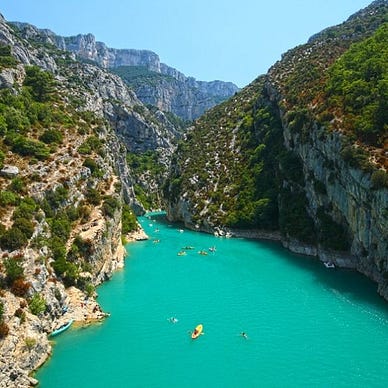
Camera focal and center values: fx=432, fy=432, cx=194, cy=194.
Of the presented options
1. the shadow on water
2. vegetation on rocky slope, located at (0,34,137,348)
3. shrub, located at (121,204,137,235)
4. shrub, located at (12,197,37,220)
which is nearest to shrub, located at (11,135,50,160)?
vegetation on rocky slope, located at (0,34,137,348)

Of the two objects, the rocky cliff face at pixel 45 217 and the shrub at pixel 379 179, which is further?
the shrub at pixel 379 179

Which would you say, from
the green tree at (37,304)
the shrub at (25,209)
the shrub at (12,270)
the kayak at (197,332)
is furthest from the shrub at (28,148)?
the kayak at (197,332)

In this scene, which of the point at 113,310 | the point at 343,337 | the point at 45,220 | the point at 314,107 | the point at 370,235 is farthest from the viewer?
the point at 314,107

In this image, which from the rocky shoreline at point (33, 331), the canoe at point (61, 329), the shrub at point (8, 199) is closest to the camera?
the rocky shoreline at point (33, 331)

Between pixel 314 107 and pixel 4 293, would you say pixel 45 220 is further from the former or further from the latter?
pixel 314 107

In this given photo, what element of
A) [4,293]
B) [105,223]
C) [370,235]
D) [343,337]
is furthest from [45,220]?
[370,235]

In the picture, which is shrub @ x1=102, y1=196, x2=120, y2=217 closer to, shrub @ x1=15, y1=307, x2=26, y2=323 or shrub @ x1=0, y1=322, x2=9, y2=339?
shrub @ x1=15, y1=307, x2=26, y2=323

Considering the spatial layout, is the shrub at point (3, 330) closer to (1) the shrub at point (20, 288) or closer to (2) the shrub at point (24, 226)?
(1) the shrub at point (20, 288)
